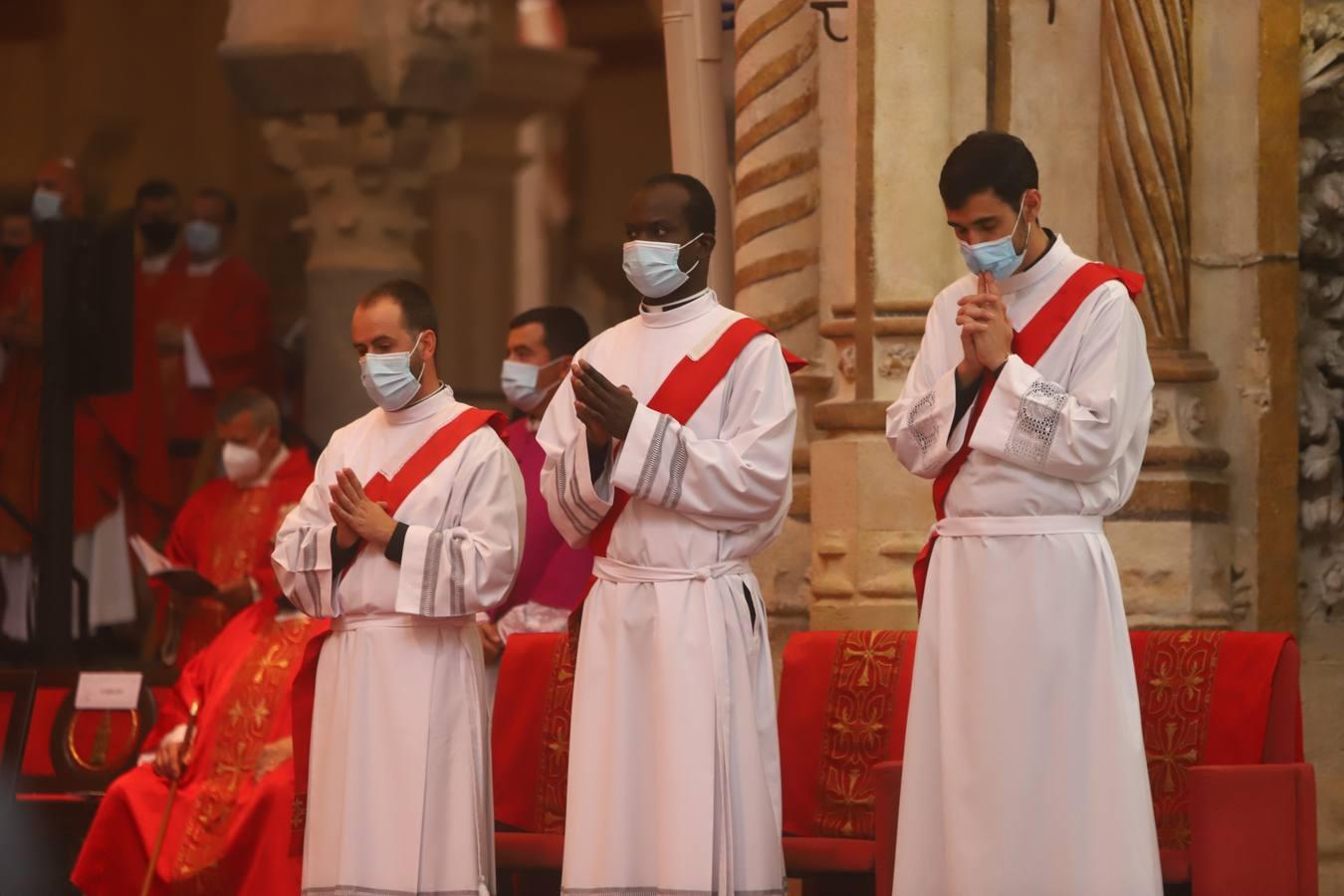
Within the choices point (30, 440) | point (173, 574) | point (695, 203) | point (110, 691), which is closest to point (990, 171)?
point (695, 203)

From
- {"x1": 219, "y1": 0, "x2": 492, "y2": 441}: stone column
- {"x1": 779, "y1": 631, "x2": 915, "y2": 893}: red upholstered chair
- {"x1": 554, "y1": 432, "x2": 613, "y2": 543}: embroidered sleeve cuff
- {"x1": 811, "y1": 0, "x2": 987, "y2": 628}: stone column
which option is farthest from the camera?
{"x1": 219, "y1": 0, "x2": 492, "y2": 441}: stone column

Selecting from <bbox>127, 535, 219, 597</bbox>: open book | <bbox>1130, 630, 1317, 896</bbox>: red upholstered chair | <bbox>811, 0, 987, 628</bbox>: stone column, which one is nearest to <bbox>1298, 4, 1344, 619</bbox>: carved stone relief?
<bbox>811, 0, 987, 628</bbox>: stone column

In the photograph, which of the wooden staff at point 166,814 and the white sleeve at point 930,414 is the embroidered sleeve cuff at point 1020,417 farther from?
the wooden staff at point 166,814

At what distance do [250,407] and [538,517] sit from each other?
5.95 feet

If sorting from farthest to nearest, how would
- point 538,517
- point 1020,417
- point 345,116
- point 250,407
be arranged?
point 345,116, point 250,407, point 538,517, point 1020,417

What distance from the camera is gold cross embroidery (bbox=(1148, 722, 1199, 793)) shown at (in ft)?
19.0

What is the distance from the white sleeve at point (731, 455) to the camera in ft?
17.6

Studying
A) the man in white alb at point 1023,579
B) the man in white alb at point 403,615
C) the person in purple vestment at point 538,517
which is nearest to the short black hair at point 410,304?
the man in white alb at point 403,615

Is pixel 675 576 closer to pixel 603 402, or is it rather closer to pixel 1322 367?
pixel 603 402

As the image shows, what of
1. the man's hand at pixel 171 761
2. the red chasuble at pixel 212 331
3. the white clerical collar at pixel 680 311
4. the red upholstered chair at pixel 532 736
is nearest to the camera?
the white clerical collar at pixel 680 311

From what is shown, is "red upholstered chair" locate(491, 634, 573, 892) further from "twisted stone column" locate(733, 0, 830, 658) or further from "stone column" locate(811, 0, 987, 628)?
"twisted stone column" locate(733, 0, 830, 658)

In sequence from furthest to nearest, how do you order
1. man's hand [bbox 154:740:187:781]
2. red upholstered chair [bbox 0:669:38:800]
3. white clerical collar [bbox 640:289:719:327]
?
red upholstered chair [bbox 0:669:38:800] < man's hand [bbox 154:740:187:781] < white clerical collar [bbox 640:289:719:327]

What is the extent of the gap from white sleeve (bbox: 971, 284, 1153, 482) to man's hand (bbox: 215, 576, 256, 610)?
372 centimetres

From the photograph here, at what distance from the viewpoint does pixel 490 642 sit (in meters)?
6.87
